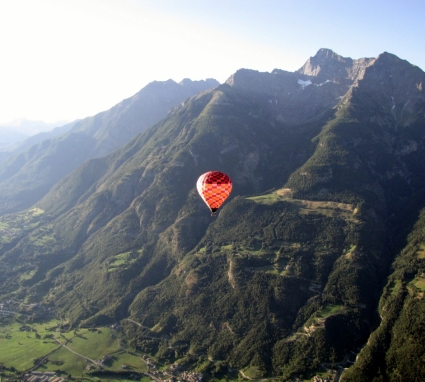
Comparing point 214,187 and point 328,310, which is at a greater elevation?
point 214,187

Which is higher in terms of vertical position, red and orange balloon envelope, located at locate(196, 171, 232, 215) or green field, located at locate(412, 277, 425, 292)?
red and orange balloon envelope, located at locate(196, 171, 232, 215)

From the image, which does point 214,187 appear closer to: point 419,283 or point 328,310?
point 328,310

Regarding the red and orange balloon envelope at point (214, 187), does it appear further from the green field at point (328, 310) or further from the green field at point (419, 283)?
the green field at point (419, 283)

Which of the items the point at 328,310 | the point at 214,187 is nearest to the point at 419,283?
the point at 328,310

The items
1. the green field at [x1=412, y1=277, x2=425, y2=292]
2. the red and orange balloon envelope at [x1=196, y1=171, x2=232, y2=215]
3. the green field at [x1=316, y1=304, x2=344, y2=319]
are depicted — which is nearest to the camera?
the red and orange balloon envelope at [x1=196, y1=171, x2=232, y2=215]

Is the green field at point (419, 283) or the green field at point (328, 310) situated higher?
the green field at point (419, 283)

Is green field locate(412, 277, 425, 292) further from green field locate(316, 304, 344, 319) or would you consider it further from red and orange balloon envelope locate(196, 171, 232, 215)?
red and orange balloon envelope locate(196, 171, 232, 215)

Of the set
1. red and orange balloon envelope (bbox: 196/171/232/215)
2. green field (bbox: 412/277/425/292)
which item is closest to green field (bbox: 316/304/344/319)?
green field (bbox: 412/277/425/292)

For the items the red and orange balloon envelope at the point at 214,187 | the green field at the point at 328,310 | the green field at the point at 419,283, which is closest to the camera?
the red and orange balloon envelope at the point at 214,187

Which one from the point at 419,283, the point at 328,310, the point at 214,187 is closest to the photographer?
the point at 214,187

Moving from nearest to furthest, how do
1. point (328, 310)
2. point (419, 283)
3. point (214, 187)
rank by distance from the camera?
point (214, 187) → point (328, 310) → point (419, 283)

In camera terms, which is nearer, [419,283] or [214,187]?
[214,187]

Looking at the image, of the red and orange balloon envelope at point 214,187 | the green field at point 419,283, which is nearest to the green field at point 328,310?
the green field at point 419,283

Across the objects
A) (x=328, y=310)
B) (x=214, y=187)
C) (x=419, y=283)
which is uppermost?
→ (x=214, y=187)
